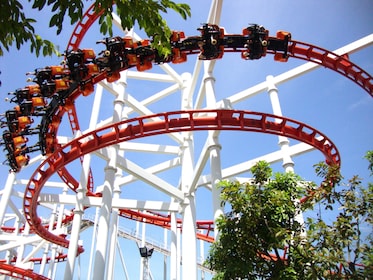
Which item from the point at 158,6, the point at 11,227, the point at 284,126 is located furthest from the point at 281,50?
the point at 11,227

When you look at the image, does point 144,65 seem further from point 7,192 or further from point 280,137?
point 7,192

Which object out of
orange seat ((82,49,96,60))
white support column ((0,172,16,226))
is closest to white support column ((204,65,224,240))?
orange seat ((82,49,96,60))

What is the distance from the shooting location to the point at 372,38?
9.36 metres

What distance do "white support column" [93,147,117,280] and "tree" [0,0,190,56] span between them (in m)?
5.86

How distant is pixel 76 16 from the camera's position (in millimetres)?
2250

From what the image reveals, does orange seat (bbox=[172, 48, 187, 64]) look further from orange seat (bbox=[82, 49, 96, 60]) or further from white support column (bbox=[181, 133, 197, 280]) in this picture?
white support column (bbox=[181, 133, 197, 280])

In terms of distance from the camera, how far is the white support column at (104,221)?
24.6 ft

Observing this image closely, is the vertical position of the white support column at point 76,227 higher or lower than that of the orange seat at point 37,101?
lower

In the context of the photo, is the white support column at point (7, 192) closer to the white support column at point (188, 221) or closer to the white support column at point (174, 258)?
the white support column at point (174, 258)

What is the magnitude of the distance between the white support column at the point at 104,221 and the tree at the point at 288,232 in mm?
3088

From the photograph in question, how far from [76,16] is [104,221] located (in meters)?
6.43

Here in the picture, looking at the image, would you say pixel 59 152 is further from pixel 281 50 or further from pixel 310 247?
pixel 310 247

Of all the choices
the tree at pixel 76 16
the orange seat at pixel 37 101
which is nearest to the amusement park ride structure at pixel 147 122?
the orange seat at pixel 37 101

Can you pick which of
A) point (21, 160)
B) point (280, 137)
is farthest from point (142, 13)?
point (21, 160)
